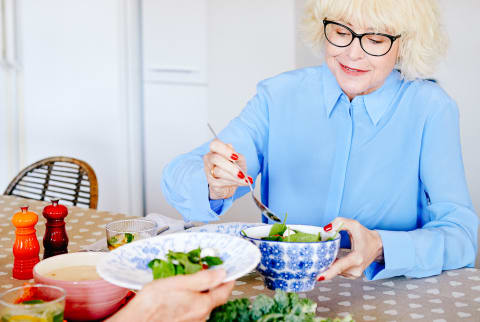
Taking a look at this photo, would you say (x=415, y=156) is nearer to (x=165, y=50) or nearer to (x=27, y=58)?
(x=165, y=50)

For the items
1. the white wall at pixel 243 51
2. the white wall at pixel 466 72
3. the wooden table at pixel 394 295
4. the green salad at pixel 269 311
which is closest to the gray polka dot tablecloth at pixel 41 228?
the wooden table at pixel 394 295

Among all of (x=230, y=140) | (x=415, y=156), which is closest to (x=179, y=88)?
(x=230, y=140)

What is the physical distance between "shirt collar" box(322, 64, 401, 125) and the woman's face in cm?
4

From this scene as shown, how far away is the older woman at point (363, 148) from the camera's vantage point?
4.27 ft

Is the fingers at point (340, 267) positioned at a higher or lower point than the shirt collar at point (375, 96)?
lower

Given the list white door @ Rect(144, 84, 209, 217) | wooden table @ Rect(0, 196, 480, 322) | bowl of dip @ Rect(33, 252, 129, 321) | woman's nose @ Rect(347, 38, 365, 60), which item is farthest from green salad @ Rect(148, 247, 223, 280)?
white door @ Rect(144, 84, 209, 217)

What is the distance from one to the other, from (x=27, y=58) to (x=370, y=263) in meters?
2.98

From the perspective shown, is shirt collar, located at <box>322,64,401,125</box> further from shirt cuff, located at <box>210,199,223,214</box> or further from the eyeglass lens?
shirt cuff, located at <box>210,199,223,214</box>

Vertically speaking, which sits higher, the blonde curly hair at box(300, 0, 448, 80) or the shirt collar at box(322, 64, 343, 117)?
the blonde curly hair at box(300, 0, 448, 80)

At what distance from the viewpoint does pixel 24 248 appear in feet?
4.02

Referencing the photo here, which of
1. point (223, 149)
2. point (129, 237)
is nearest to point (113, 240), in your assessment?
point (129, 237)

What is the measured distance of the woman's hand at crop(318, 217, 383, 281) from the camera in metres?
1.09

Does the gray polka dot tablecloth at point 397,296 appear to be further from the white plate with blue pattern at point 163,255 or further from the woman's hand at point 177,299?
the woman's hand at point 177,299

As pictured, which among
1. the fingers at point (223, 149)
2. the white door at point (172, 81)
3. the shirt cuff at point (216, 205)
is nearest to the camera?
the fingers at point (223, 149)
